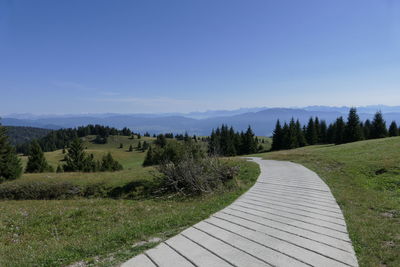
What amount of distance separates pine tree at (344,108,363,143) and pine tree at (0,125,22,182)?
5764 cm

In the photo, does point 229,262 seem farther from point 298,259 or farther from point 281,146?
point 281,146

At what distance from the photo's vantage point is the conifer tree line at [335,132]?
49281mm

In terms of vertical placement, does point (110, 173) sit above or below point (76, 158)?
above

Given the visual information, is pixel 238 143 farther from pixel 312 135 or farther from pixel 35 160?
pixel 35 160

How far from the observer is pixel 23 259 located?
15.0ft

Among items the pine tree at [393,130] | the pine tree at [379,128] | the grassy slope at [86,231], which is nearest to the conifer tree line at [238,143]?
the pine tree at [379,128]

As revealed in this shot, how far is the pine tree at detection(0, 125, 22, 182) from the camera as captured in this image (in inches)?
1113

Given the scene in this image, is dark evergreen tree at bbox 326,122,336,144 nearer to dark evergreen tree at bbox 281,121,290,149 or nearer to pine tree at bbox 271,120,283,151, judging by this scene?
dark evergreen tree at bbox 281,121,290,149

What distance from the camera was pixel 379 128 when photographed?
2104 inches

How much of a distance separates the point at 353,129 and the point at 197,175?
49811 mm

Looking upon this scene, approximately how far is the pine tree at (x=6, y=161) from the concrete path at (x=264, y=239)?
30.4 metres

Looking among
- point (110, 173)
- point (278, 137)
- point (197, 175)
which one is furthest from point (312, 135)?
point (197, 175)

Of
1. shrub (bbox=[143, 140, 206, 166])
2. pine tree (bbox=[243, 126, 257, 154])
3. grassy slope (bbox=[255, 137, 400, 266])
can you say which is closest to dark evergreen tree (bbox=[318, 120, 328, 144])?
pine tree (bbox=[243, 126, 257, 154])

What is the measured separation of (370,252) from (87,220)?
846cm
